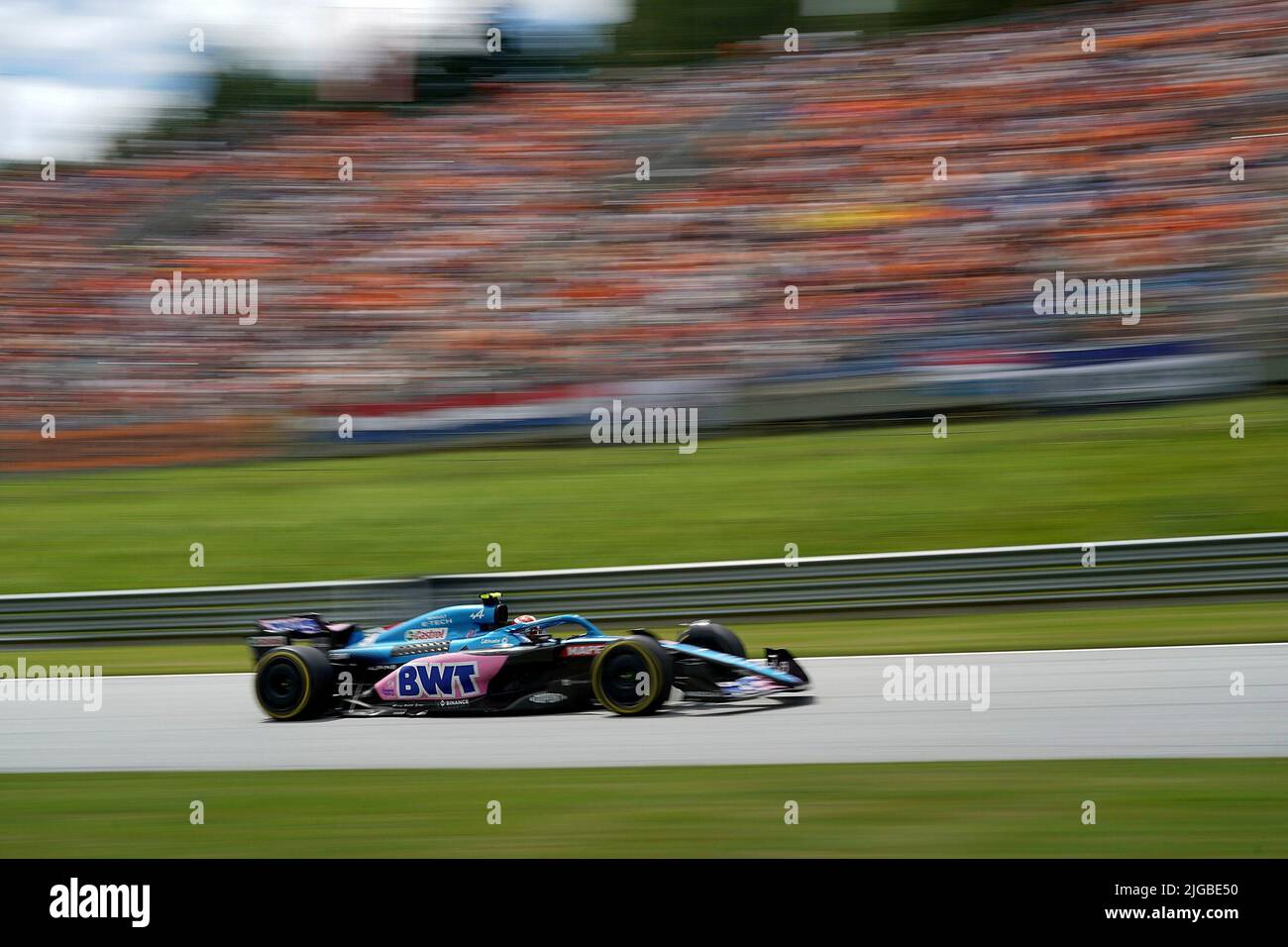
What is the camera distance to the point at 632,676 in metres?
6.31

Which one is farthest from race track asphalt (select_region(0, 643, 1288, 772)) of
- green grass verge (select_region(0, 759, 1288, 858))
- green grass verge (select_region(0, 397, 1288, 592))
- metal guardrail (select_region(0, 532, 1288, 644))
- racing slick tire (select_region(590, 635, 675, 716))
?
green grass verge (select_region(0, 397, 1288, 592))

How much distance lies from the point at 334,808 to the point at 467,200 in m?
13.4

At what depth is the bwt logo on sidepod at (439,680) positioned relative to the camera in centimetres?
661

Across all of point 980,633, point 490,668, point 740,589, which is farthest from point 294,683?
point 980,633

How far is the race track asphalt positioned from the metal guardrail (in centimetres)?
125

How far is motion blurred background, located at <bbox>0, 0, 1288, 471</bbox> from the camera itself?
13.1 m

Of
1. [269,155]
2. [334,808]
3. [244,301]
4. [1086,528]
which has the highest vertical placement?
[269,155]

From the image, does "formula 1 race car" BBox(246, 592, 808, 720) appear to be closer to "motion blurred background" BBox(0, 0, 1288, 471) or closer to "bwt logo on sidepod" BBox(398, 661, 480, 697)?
"bwt logo on sidepod" BBox(398, 661, 480, 697)

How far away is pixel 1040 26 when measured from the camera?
58.8 feet

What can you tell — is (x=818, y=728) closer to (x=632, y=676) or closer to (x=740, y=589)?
(x=632, y=676)

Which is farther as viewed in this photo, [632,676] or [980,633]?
[980,633]

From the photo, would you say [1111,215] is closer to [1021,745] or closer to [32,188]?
[1021,745]

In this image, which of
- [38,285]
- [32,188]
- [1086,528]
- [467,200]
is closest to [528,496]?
[1086,528]

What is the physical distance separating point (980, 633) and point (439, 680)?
353cm
